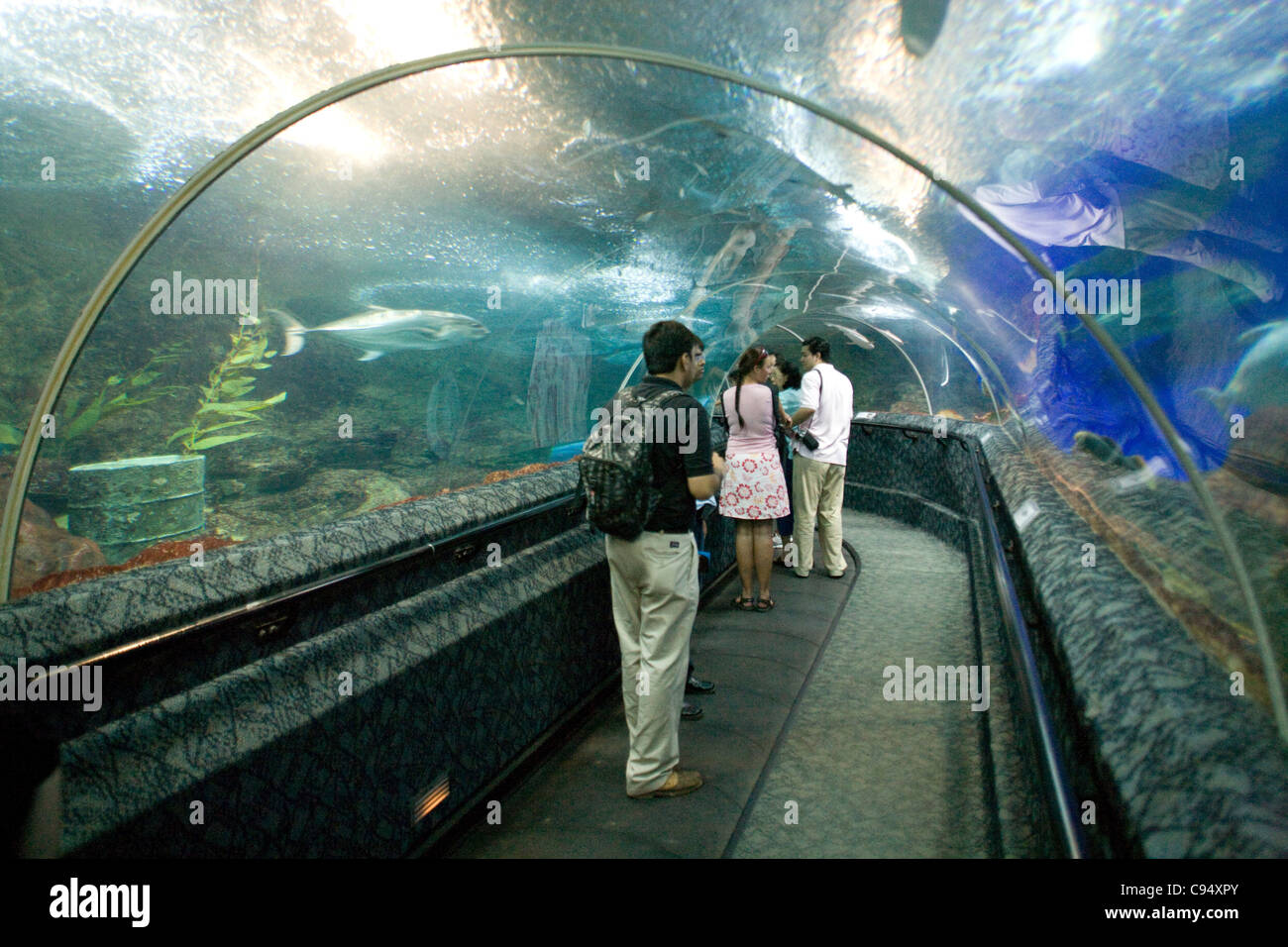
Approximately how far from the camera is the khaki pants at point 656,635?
8.65 ft

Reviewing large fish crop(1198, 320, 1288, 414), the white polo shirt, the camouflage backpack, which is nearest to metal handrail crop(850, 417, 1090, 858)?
large fish crop(1198, 320, 1288, 414)

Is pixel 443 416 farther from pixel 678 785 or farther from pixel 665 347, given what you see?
pixel 678 785

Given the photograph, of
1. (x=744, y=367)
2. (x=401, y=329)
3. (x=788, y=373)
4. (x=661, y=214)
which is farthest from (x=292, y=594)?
(x=401, y=329)

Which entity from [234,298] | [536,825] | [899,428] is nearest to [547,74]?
[536,825]

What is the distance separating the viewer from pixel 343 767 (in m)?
1.87

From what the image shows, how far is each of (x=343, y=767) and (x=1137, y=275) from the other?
11.5ft

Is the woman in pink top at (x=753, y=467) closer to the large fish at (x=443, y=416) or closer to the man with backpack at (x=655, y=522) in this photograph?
the man with backpack at (x=655, y=522)

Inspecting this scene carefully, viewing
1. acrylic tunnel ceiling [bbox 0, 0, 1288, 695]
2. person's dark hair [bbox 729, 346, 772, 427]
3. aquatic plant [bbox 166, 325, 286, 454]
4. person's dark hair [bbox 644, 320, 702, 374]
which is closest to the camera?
acrylic tunnel ceiling [bbox 0, 0, 1288, 695]

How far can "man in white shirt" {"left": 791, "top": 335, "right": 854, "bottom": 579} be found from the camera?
5664mm

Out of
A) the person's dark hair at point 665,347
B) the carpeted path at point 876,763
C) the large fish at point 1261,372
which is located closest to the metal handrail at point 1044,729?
the large fish at point 1261,372

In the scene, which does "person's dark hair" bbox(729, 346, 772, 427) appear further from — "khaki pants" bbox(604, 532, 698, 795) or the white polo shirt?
"khaki pants" bbox(604, 532, 698, 795)

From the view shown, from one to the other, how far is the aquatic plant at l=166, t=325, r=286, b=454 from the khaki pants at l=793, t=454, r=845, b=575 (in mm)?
5576

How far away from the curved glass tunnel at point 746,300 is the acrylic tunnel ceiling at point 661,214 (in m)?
0.03

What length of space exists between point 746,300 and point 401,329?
665 centimetres
